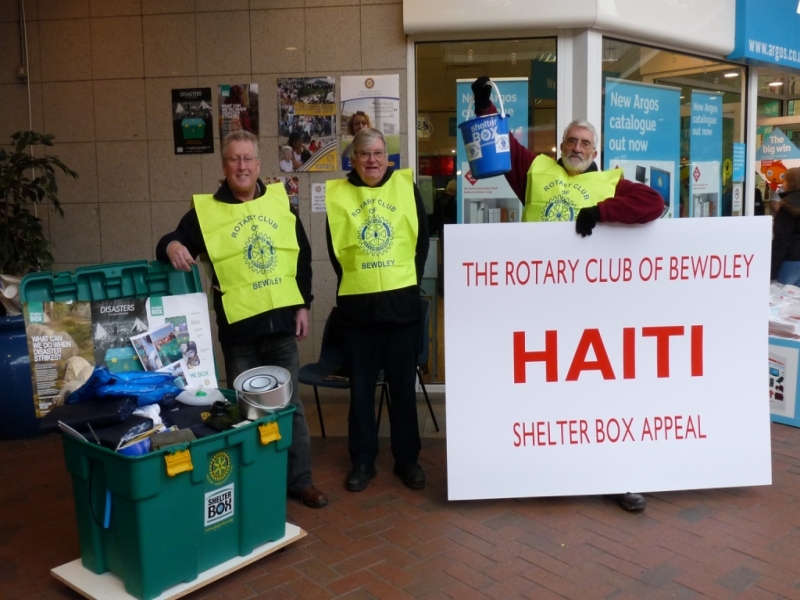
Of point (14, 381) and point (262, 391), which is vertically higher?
point (262, 391)

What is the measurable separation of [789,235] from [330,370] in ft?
13.1

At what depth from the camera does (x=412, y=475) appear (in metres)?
3.93

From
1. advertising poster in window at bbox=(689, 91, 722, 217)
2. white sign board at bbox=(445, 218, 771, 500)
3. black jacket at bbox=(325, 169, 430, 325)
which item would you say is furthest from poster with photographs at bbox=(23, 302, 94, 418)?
advertising poster in window at bbox=(689, 91, 722, 217)

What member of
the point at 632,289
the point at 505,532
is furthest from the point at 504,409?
the point at 632,289

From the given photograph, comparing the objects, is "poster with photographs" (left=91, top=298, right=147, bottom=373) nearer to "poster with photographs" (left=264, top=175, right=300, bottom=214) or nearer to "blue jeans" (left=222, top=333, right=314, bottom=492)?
"blue jeans" (left=222, top=333, right=314, bottom=492)

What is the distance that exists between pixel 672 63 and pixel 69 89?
4845 mm

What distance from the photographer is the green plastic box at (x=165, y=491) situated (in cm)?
266

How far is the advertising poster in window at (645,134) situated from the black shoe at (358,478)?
315 cm

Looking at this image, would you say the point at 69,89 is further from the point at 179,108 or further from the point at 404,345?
the point at 404,345

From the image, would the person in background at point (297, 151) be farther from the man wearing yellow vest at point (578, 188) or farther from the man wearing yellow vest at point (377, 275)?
the man wearing yellow vest at point (578, 188)

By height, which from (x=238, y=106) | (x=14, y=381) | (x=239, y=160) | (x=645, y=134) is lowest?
(x=14, y=381)

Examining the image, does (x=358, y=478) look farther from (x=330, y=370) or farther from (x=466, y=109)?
(x=466, y=109)

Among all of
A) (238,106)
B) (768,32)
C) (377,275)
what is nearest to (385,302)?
(377,275)

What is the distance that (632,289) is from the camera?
142 inches
